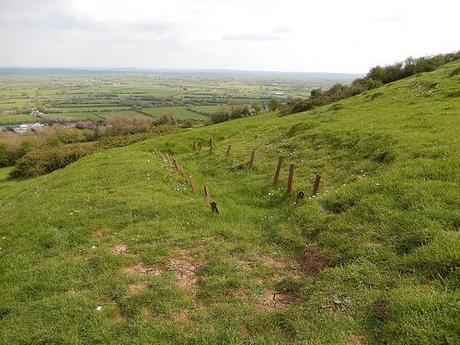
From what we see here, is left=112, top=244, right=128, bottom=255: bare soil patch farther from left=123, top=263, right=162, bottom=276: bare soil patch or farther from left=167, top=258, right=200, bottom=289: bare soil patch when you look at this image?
left=167, top=258, right=200, bottom=289: bare soil patch

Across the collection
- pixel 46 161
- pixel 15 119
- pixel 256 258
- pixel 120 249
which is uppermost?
pixel 256 258

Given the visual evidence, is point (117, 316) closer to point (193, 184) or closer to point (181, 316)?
point (181, 316)

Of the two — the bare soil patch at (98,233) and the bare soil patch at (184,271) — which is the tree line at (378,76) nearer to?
the bare soil patch at (98,233)

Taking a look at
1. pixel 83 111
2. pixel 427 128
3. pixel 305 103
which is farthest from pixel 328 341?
pixel 83 111

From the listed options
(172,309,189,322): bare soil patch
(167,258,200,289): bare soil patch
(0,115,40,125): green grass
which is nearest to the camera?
(172,309,189,322): bare soil patch

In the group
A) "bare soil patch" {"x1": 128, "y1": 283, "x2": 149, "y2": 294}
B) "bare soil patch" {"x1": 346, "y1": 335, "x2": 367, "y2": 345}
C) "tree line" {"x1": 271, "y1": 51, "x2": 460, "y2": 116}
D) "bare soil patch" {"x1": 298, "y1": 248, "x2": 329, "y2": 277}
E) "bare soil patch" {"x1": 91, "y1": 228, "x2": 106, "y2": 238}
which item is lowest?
"bare soil patch" {"x1": 91, "y1": 228, "x2": 106, "y2": 238}

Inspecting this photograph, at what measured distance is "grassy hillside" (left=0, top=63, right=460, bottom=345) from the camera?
827 cm

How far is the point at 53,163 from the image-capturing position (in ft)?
180

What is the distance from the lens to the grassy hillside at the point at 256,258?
827cm

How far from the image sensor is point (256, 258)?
11648mm

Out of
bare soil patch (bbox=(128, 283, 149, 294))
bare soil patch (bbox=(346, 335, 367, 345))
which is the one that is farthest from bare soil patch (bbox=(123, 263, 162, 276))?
bare soil patch (bbox=(346, 335, 367, 345))

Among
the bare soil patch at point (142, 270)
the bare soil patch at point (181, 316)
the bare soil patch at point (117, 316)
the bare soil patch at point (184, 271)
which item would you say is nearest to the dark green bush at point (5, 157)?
the bare soil patch at point (142, 270)

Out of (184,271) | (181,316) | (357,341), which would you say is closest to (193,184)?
(184,271)

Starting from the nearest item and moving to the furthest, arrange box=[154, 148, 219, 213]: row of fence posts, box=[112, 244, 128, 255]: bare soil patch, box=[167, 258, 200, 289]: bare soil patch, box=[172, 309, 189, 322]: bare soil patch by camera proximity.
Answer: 1. box=[172, 309, 189, 322]: bare soil patch
2. box=[167, 258, 200, 289]: bare soil patch
3. box=[112, 244, 128, 255]: bare soil patch
4. box=[154, 148, 219, 213]: row of fence posts
